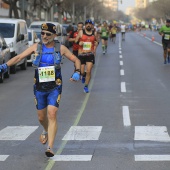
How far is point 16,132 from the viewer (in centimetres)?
916

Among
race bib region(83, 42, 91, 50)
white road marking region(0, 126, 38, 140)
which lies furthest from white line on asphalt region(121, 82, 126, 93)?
white road marking region(0, 126, 38, 140)

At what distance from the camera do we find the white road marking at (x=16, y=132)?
28.6 feet

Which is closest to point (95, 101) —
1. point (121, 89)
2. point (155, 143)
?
point (121, 89)

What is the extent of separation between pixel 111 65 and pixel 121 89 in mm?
9124

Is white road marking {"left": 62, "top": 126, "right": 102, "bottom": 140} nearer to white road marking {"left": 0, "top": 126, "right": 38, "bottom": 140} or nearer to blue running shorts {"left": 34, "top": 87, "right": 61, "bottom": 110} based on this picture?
white road marking {"left": 0, "top": 126, "right": 38, "bottom": 140}

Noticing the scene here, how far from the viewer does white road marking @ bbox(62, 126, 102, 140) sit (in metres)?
8.62

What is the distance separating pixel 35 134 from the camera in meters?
8.98

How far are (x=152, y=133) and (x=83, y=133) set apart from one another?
1.10m

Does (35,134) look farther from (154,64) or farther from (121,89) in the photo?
(154,64)

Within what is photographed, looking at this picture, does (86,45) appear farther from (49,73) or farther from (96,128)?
(49,73)

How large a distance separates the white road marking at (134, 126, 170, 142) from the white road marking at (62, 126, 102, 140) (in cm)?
64

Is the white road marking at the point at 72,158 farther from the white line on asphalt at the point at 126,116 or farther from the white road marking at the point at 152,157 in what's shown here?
the white line on asphalt at the point at 126,116

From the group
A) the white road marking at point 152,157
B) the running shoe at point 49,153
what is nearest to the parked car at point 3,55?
the running shoe at point 49,153

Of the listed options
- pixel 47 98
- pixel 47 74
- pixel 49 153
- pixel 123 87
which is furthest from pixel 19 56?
pixel 123 87
